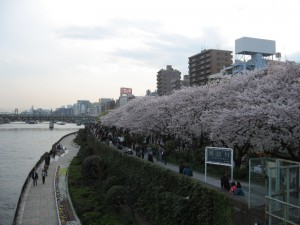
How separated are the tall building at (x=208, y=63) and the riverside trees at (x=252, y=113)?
62.9 m

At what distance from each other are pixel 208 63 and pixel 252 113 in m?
79.9

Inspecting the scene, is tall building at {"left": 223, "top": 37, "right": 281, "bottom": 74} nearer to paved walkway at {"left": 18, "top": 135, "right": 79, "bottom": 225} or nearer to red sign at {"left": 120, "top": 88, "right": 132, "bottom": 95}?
paved walkway at {"left": 18, "top": 135, "right": 79, "bottom": 225}

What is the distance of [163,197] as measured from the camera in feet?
53.1

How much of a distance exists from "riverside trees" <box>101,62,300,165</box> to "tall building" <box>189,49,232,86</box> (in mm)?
62912

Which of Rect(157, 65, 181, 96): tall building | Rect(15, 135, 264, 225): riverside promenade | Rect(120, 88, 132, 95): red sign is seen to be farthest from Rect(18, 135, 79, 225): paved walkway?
Rect(120, 88, 132, 95): red sign

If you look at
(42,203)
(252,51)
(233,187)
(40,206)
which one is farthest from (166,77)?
(233,187)

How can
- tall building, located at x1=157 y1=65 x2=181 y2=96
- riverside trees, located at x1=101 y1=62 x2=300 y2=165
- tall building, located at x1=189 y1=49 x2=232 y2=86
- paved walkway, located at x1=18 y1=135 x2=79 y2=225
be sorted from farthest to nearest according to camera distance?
tall building, located at x1=157 y1=65 x2=181 y2=96
tall building, located at x1=189 y1=49 x2=232 y2=86
paved walkway, located at x1=18 y1=135 x2=79 y2=225
riverside trees, located at x1=101 y1=62 x2=300 y2=165

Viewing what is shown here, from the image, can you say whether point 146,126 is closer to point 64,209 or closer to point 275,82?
point 64,209

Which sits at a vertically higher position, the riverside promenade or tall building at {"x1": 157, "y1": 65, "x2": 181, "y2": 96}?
tall building at {"x1": 157, "y1": 65, "x2": 181, "y2": 96}

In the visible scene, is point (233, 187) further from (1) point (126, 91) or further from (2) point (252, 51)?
(1) point (126, 91)

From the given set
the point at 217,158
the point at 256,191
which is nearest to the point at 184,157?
the point at 217,158

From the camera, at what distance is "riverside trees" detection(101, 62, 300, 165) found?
1599 cm

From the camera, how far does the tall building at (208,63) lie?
306 feet

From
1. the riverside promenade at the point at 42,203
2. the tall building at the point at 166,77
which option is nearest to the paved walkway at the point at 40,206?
the riverside promenade at the point at 42,203
